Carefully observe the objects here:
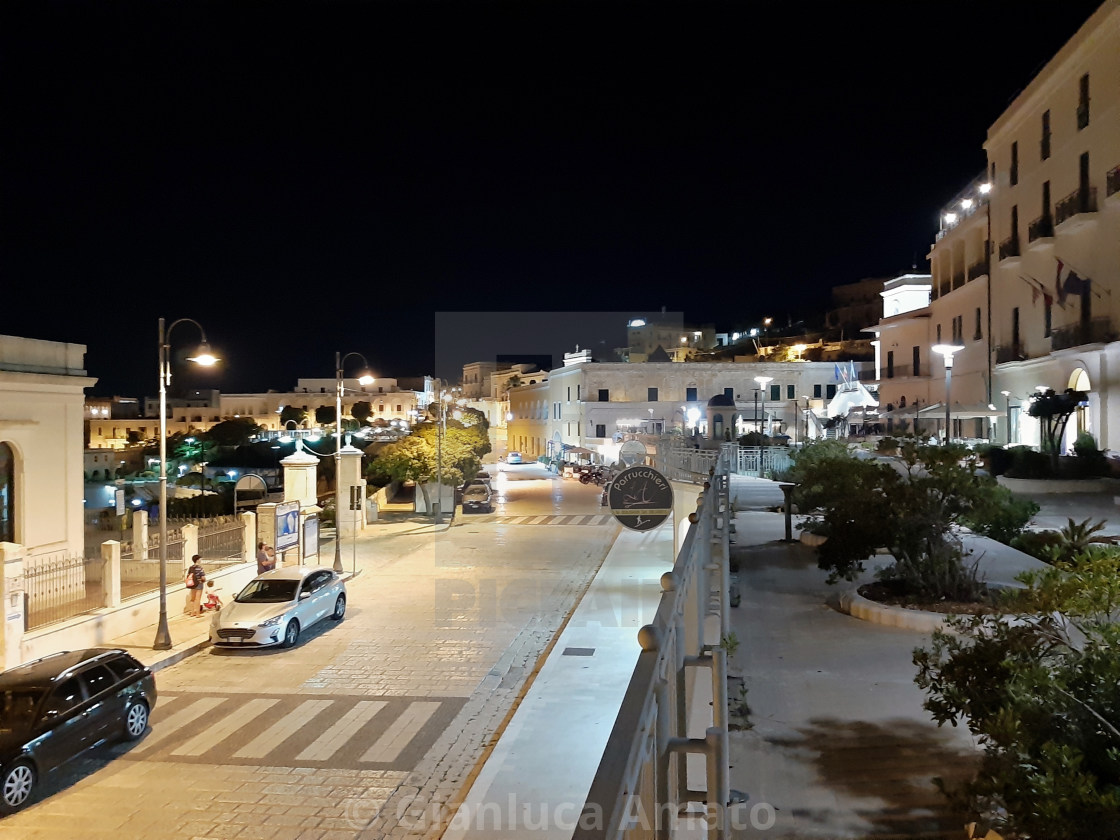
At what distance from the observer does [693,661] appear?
12.1 ft

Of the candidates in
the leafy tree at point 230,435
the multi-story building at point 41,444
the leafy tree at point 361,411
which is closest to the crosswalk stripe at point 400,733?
the multi-story building at point 41,444

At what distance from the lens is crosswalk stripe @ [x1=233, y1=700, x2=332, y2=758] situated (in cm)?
959

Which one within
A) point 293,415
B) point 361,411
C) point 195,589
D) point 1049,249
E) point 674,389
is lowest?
point 195,589

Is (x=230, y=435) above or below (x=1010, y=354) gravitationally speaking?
below

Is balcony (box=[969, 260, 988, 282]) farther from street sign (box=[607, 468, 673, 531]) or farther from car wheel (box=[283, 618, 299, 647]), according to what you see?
car wheel (box=[283, 618, 299, 647])

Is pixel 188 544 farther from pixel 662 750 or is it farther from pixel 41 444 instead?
pixel 662 750

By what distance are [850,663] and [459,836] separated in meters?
3.86

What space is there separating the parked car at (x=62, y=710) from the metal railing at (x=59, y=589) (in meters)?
3.31

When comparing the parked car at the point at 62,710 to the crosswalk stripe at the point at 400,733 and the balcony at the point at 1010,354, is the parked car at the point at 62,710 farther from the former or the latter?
the balcony at the point at 1010,354

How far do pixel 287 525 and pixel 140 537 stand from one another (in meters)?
3.91

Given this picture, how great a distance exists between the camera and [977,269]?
33.3 m

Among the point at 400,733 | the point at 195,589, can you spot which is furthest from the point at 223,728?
the point at 195,589

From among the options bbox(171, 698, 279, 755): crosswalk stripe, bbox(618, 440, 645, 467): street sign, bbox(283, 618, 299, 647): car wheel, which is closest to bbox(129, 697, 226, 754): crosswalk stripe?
bbox(171, 698, 279, 755): crosswalk stripe

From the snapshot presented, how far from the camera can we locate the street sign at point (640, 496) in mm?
12195
